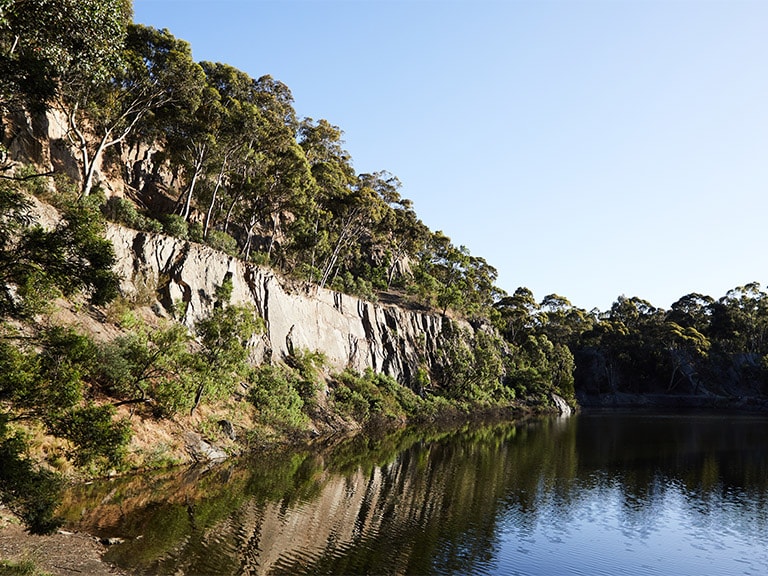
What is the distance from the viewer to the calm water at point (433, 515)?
59.4ft

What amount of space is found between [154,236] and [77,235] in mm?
32499

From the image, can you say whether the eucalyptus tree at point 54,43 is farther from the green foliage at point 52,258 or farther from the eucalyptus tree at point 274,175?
the eucalyptus tree at point 274,175

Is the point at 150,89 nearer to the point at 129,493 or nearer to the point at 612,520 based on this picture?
the point at 129,493

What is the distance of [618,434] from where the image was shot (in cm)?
6078

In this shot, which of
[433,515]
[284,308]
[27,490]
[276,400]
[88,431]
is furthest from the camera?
[284,308]

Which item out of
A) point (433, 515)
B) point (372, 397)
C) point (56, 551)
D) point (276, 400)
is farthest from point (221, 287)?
point (56, 551)

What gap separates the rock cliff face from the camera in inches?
1581

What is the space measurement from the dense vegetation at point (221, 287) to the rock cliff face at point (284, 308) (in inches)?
75.2

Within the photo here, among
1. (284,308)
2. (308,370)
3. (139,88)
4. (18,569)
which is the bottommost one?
(18,569)

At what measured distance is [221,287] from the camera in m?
44.9

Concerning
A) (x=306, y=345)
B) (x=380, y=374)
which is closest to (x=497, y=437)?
(x=380, y=374)

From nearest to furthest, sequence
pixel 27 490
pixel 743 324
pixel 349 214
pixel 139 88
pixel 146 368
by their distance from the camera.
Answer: pixel 27 490
pixel 146 368
pixel 139 88
pixel 349 214
pixel 743 324

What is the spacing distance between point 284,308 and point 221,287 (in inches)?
378

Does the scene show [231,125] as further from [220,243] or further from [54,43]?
[54,43]
